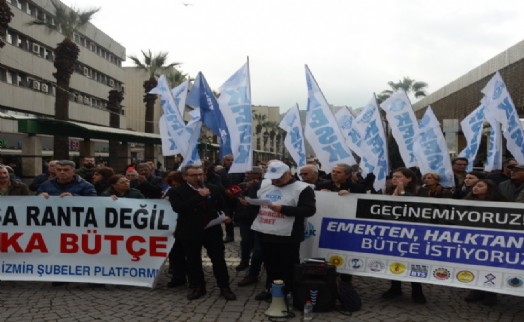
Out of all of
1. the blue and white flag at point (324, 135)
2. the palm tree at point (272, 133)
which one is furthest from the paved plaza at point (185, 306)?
the palm tree at point (272, 133)

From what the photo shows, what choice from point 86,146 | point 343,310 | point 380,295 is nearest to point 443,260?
point 380,295

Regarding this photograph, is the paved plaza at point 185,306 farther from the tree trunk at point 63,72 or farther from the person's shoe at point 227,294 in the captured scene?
the tree trunk at point 63,72

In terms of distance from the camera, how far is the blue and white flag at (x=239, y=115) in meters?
7.75

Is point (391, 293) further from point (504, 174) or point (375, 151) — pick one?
point (504, 174)

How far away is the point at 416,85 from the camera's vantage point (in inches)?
2243

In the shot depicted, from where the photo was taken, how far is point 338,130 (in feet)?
25.4

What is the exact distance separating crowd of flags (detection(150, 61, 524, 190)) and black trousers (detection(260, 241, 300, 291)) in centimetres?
227

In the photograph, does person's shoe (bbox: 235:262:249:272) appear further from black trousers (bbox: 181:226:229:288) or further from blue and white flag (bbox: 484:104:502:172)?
blue and white flag (bbox: 484:104:502:172)

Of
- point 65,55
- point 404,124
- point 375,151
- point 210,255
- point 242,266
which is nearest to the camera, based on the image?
point 210,255

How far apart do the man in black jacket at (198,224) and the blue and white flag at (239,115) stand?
1.65 m

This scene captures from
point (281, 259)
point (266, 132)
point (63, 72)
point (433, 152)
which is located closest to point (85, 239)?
point (281, 259)

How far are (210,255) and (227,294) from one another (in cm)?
52

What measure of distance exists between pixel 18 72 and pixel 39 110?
3617 mm

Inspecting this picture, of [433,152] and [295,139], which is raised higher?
[295,139]
